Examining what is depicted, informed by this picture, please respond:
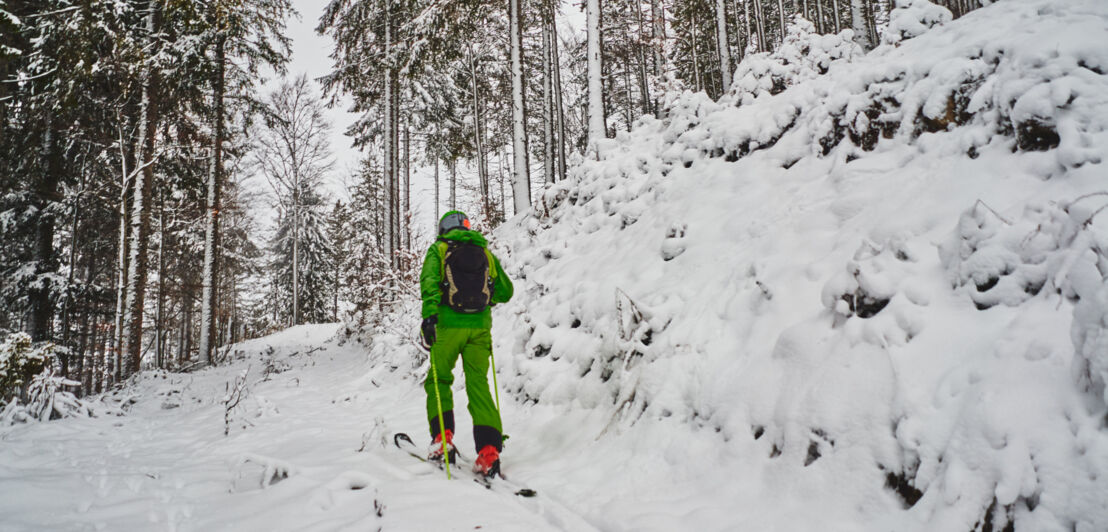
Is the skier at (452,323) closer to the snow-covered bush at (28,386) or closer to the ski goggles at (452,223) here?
the ski goggles at (452,223)

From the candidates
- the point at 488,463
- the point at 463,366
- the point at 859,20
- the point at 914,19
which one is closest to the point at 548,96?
the point at 859,20

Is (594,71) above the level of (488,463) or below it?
above

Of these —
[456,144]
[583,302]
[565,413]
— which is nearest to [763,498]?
[565,413]

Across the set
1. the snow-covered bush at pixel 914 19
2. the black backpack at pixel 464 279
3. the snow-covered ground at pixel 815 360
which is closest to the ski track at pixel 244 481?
the snow-covered ground at pixel 815 360

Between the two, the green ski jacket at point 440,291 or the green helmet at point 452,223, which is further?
the green helmet at point 452,223

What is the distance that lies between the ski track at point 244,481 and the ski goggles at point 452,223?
1.82m

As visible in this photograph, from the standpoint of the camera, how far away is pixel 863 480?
2260mm

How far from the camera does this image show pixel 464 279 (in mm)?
3920

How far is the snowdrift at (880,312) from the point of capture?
6.27 ft

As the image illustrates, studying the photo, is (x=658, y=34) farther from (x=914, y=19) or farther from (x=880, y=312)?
(x=880, y=312)

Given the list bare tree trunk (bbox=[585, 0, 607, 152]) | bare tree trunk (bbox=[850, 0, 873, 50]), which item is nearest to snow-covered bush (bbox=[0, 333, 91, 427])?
bare tree trunk (bbox=[585, 0, 607, 152])

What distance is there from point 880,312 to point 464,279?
9.50 feet

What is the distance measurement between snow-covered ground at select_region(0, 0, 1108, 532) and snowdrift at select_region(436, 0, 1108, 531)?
1 cm

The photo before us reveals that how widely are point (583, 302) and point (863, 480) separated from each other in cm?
336
